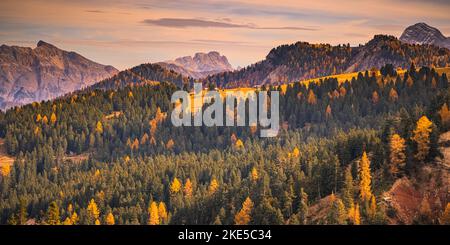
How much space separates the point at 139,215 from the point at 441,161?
98666mm

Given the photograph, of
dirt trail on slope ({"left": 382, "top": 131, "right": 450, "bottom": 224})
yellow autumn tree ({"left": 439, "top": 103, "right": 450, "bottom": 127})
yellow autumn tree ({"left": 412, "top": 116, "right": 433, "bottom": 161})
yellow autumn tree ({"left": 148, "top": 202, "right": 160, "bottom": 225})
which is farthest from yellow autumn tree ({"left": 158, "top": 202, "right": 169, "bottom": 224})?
yellow autumn tree ({"left": 412, "top": 116, "right": 433, "bottom": 161})

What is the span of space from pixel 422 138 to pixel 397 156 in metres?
5.97

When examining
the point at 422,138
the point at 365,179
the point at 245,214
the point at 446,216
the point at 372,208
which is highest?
the point at 422,138

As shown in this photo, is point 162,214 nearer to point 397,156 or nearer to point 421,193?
point 397,156

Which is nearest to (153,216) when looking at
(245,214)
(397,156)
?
(245,214)

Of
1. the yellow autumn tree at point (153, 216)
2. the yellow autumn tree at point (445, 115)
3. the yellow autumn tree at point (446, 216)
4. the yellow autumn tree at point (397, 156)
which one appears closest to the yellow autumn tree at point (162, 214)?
the yellow autumn tree at point (153, 216)

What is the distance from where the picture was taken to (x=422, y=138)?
4843 inches

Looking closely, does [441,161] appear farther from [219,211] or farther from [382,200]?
[219,211]

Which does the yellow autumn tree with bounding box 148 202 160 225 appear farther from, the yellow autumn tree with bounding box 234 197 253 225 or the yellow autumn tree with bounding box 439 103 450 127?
the yellow autumn tree with bounding box 439 103 450 127

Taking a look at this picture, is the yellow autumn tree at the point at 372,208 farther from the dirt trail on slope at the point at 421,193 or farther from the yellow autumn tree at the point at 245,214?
the yellow autumn tree at the point at 245,214

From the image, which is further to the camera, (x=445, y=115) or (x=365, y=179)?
(x=445, y=115)
